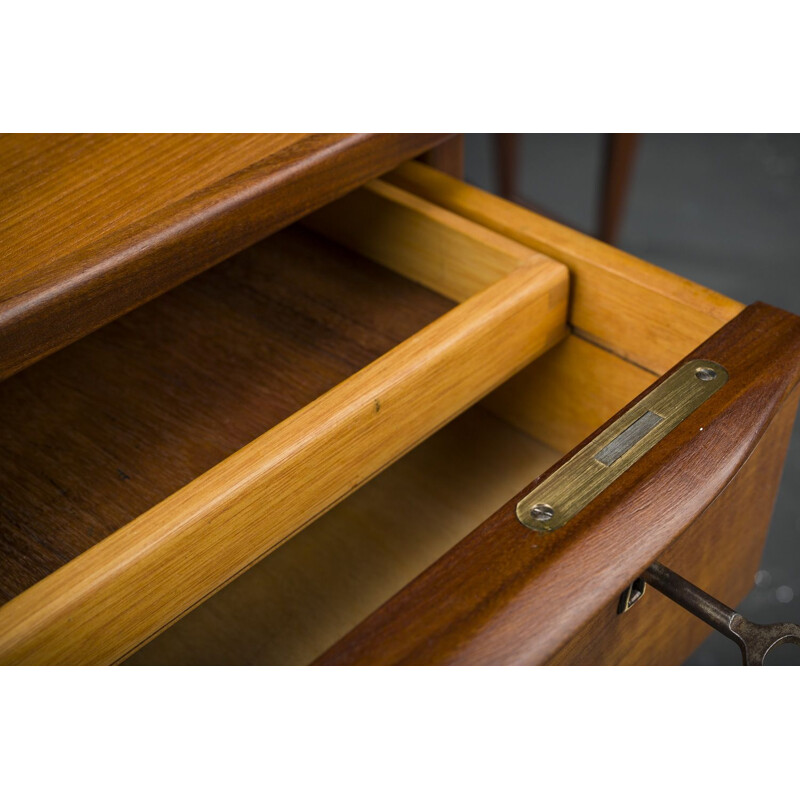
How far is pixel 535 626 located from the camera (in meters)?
0.29

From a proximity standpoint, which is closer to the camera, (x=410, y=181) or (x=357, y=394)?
(x=357, y=394)

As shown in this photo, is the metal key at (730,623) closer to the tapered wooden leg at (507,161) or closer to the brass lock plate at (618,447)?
the brass lock plate at (618,447)

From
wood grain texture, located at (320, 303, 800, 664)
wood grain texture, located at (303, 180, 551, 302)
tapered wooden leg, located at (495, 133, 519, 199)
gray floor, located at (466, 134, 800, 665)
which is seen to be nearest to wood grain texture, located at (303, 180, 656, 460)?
wood grain texture, located at (303, 180, 551, 302)

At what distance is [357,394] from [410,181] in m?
0.18

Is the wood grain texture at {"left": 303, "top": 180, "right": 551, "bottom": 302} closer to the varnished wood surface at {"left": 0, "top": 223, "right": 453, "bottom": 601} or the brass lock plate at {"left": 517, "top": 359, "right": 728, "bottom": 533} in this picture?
the varnished wood surface at {"left": 0, "top": 223, "right": 453, "bottom": 601}

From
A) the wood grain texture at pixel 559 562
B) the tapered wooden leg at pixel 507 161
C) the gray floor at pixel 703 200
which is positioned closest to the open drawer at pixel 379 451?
the wood grain texture at pixel 559 562

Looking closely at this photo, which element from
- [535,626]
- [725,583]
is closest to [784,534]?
[725,583]

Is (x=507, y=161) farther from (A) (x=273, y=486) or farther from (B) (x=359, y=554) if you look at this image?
(A) (x=273, y=486)

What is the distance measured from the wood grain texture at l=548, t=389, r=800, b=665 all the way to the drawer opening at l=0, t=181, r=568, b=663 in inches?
4.3

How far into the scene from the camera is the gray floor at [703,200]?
1083 millimetres

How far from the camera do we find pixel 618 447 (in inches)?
13.6

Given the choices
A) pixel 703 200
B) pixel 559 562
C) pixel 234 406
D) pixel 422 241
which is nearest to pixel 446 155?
pixel 422 241

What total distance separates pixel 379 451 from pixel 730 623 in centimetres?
15

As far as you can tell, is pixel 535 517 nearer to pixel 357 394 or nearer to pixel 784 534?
pixel 357 394
